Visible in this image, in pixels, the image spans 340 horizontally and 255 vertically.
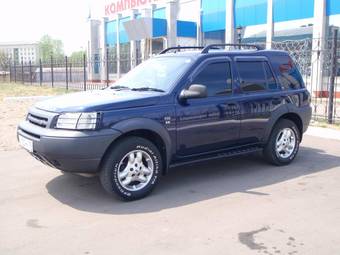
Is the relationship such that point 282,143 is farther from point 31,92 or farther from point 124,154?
point 31,92

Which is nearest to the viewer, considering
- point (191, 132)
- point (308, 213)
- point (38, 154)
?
point (308, 213)

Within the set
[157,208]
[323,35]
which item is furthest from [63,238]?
[323,35]

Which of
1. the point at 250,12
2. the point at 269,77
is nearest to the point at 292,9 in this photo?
the point at 250,12

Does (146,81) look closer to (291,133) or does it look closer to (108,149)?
(108,149)

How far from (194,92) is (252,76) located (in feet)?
4.72

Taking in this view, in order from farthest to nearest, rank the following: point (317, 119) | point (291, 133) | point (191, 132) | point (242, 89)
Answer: point (317, 119), point (291, 133), point (242, 89), point (191, 132)

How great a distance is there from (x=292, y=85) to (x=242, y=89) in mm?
1242

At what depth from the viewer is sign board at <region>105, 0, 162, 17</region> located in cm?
3521

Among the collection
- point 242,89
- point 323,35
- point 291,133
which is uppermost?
point 323,35

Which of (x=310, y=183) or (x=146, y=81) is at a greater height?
(x=146, y=81)

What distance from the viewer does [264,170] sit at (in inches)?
271

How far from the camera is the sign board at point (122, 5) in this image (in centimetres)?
3521

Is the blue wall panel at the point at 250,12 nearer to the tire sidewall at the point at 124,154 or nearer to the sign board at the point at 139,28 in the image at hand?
the sign board at the point at 139,28

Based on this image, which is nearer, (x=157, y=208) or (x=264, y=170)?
(x=157, y=208)
